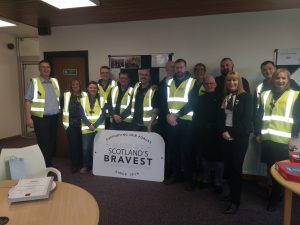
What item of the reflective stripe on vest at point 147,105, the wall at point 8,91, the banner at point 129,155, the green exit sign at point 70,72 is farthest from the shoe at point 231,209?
the wall at point 8,91

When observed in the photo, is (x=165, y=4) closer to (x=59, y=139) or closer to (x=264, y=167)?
(x=264, y=167)

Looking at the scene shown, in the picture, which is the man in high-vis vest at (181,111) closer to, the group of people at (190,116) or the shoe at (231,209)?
the group of people at (190,116)

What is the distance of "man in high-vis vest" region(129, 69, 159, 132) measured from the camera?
362cm

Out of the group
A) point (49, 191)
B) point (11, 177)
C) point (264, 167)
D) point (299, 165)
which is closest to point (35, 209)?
point (49, 191)

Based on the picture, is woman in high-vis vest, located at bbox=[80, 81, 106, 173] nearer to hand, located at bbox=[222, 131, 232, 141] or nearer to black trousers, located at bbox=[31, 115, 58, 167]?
black trousers, located at bbox=[31, 115, 58, 167]

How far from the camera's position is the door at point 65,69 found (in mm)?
4641

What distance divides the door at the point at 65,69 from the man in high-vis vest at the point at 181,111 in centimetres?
200

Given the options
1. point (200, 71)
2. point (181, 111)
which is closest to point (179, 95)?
point (181, 111)

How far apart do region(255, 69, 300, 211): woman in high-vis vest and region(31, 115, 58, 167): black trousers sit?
2934 mm

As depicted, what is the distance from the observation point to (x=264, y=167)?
149 inches

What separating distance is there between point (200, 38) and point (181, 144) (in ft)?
5.84

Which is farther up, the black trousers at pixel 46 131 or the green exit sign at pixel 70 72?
the green exit sign at pixel 70 72

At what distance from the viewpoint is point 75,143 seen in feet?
13.2

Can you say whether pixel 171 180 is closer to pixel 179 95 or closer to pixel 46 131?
pixel 179 95
